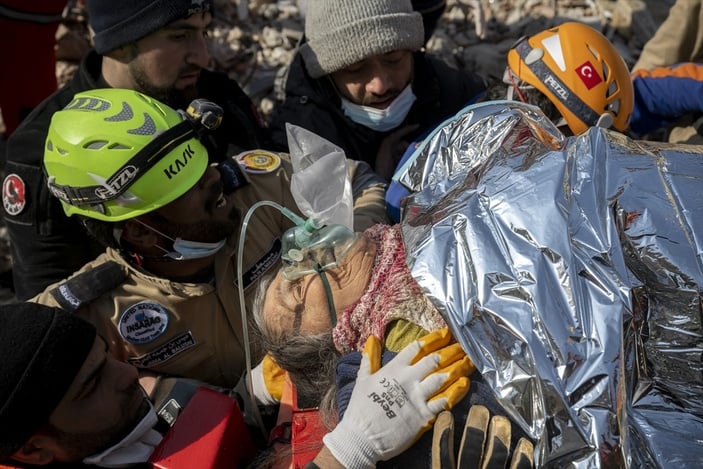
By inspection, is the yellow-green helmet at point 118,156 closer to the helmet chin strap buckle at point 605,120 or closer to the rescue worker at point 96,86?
the rescue worker at point 96,86

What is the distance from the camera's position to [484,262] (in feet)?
5.66

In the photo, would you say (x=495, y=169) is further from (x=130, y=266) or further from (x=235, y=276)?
(x=130, y=266)

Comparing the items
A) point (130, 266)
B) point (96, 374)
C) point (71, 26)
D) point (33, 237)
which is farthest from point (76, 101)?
Answer: point (71, 26)

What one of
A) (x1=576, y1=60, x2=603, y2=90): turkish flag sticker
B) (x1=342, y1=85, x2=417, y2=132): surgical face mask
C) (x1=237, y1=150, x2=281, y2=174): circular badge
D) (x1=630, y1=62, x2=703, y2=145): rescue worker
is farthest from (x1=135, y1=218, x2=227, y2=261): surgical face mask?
(x1=630, y1=62, x2=703, y2=145): rescue worker

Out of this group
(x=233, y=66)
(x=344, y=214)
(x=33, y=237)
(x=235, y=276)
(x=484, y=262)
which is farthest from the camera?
(x=233, y=66)

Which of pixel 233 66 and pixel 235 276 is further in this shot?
pixel 233 66

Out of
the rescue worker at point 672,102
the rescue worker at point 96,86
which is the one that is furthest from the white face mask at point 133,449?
the rescue worker at point 672,102

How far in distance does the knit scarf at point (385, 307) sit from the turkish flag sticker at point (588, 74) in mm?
1578

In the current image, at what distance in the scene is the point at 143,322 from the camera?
2703 millimetres

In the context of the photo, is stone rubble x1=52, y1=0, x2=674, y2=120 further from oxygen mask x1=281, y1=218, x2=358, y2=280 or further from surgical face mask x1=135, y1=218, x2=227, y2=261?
oxygen mask x1=281, y1=218, x2=358, y2=280

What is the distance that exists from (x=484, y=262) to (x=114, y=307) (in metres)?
1.55

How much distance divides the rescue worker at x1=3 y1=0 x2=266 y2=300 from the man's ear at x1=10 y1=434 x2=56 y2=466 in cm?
134

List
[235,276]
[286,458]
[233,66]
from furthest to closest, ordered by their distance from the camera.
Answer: [233,66]
[235,276]
[286,458]

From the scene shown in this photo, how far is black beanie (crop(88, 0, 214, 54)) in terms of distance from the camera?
10.8 ft
